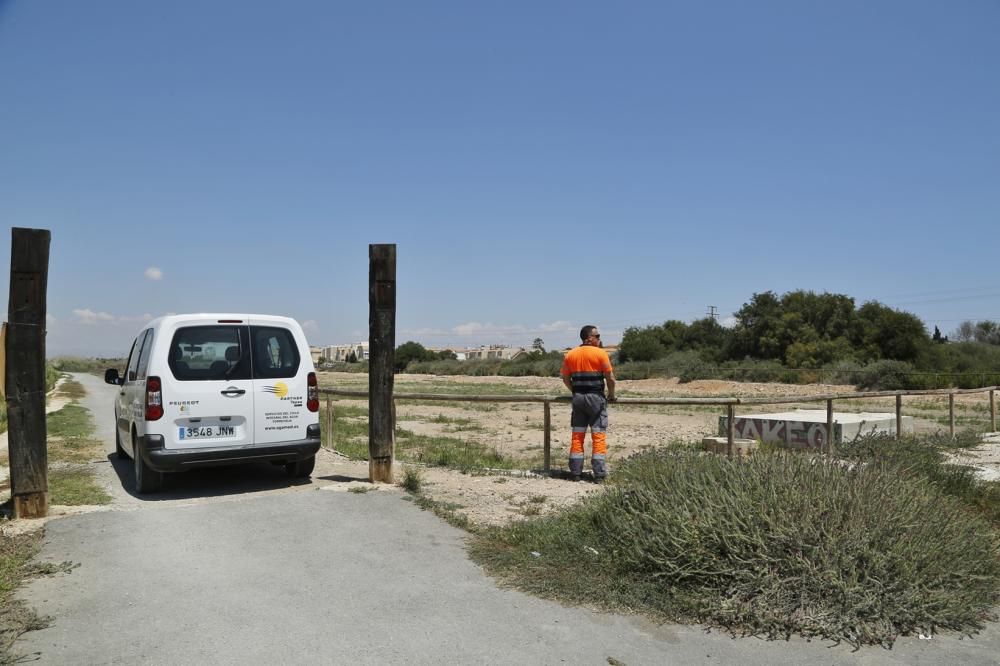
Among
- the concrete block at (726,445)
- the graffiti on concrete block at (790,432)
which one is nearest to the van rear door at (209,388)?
the concrete block at (726,445)

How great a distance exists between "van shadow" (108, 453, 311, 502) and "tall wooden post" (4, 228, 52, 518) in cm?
131

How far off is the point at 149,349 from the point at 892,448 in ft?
29.6

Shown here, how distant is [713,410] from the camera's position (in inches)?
1166

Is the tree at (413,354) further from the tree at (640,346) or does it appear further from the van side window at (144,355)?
the van side window at (144,355)

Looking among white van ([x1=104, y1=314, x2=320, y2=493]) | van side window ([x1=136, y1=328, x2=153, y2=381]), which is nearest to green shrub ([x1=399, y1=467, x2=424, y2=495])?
white van ([x1=104, y1=314, x2=320, y2=493])

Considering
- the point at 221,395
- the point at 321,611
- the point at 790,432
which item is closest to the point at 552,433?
the point at 790,432

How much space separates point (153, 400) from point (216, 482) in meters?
1.73

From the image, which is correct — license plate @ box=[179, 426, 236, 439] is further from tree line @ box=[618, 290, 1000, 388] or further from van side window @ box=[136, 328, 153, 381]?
tree line @ box=[618, 290, 1000, 388]

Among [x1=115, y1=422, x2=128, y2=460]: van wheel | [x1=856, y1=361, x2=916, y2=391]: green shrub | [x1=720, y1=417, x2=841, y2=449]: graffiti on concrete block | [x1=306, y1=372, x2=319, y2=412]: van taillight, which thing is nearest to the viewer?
[x1=306, y1=372, x2=319, y2=412]: van taillight

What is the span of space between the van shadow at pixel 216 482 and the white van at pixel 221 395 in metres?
0.29

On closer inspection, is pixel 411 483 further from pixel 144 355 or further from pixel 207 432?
pixel 144 355

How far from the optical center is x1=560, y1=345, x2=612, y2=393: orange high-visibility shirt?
28.8 feet

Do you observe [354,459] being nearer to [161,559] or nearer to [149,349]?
[149,349]

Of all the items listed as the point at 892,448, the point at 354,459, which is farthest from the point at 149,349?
the point at 892,448
